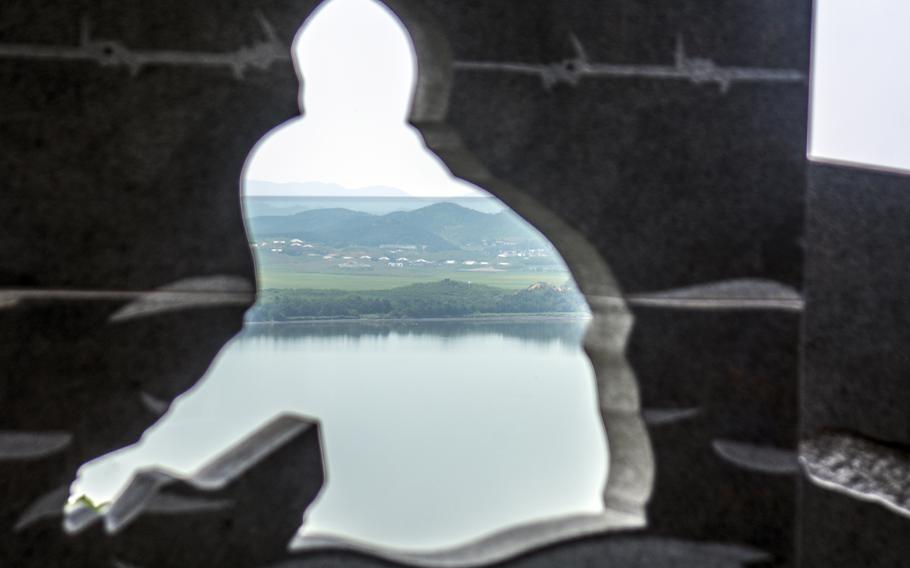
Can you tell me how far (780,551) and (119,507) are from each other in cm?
199

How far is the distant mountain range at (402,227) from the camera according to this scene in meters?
4.20

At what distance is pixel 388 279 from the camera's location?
412 centimetres

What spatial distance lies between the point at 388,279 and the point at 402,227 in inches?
21.4

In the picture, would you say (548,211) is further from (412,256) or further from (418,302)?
(412,256)

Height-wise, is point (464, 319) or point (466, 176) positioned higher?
point (466, 176)

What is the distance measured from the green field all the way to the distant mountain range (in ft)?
0.75

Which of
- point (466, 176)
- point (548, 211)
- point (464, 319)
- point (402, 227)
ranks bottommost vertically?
point (464, 319)

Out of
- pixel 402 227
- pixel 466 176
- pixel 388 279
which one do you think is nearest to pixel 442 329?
pixel 388 279

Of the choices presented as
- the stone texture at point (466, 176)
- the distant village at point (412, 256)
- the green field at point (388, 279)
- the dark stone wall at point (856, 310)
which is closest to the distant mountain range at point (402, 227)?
the distant village at point (412, 256)

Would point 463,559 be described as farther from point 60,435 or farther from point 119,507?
point 60,435

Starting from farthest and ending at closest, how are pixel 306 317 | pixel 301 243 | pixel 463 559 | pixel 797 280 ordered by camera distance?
pixel 301 243 → pixel 306 317 → pixel 797 280 → pixel 463 559

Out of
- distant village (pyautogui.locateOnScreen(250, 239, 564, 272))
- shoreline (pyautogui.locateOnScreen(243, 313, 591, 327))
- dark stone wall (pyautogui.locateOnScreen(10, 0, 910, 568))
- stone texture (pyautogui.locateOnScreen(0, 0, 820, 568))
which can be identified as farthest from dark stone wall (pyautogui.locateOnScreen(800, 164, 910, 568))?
distant village (pyautogui.locateOnScreen(250, 239, 564, 272))

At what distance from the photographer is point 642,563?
110 inches

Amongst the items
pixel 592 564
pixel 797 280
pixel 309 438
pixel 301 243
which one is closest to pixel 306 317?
pixel 301 243
